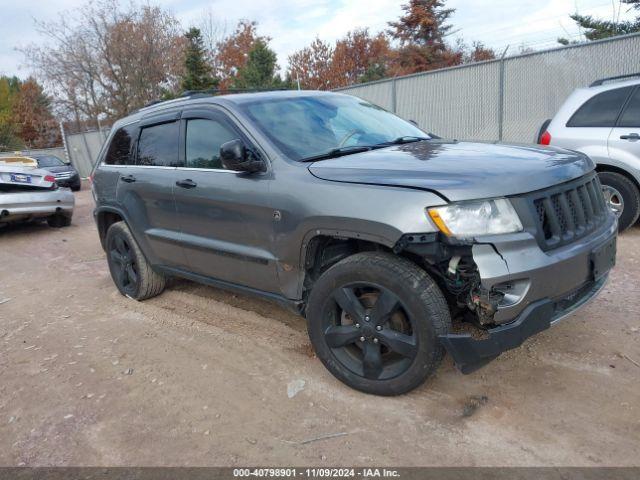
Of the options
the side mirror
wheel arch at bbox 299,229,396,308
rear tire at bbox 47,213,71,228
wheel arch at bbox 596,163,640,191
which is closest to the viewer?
wheel arch at bbox 299,229,396,308

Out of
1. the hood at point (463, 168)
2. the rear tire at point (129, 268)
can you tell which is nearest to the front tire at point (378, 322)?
the hood at point (463, 168)

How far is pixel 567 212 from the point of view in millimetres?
2785

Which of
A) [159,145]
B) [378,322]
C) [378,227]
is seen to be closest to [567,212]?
[378,227]

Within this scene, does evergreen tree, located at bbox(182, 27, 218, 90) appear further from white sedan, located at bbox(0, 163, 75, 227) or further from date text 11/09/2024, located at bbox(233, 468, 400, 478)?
date text 11/09/2024, located at bbox(233, 468, 400, 478)

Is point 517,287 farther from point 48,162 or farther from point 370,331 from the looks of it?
point 48,162

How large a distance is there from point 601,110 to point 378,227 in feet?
15.5

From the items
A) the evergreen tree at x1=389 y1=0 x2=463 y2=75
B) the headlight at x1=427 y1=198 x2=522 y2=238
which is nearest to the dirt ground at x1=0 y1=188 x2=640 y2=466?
the headlight at x1=427 y1=198 x2=522 y2=238

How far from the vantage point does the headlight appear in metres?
2.51

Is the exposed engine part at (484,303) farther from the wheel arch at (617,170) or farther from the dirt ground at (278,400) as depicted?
the wheel arch at (617,170)

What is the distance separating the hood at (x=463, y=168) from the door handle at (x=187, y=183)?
3.67 feet

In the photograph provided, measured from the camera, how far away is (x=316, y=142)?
3447mm

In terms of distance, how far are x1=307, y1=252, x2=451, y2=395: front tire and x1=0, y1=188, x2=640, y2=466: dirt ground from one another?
0.19 meters

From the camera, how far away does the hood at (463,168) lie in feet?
8.39

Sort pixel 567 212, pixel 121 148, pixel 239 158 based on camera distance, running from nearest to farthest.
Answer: pixel 567 212, pixel 239 158, pixel 121 148
